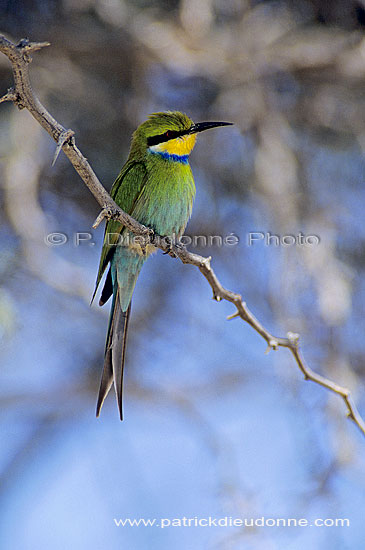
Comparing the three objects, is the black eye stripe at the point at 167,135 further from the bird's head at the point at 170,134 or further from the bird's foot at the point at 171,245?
the bird's foot at the point at 171,245

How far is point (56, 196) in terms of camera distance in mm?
2822

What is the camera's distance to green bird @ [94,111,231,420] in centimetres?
182

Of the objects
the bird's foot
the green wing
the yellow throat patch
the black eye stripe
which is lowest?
the bird's foot

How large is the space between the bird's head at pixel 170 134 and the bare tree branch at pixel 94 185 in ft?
1.81

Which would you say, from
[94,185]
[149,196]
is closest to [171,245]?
[149,196]

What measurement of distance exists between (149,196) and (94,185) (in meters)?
0.80

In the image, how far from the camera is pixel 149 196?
1887 millimetres

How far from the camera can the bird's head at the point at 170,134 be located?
194cm

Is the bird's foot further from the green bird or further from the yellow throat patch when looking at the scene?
the yellow throat patch

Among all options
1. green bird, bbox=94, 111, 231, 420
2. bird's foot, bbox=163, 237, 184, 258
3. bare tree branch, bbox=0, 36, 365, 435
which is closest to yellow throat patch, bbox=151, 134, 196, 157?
green bird, bbox=94, 111, 231, 420

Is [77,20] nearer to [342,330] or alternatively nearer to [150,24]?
[150,24]

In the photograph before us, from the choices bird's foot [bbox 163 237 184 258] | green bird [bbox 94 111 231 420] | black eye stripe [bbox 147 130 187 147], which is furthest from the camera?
black eye stripe [bbox 147 130 187 147]

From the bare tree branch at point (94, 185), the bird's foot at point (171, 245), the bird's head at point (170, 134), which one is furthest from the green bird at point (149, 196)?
the bare tree branch at point (94, 185)

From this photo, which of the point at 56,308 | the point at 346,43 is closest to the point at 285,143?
the point at 346,43
